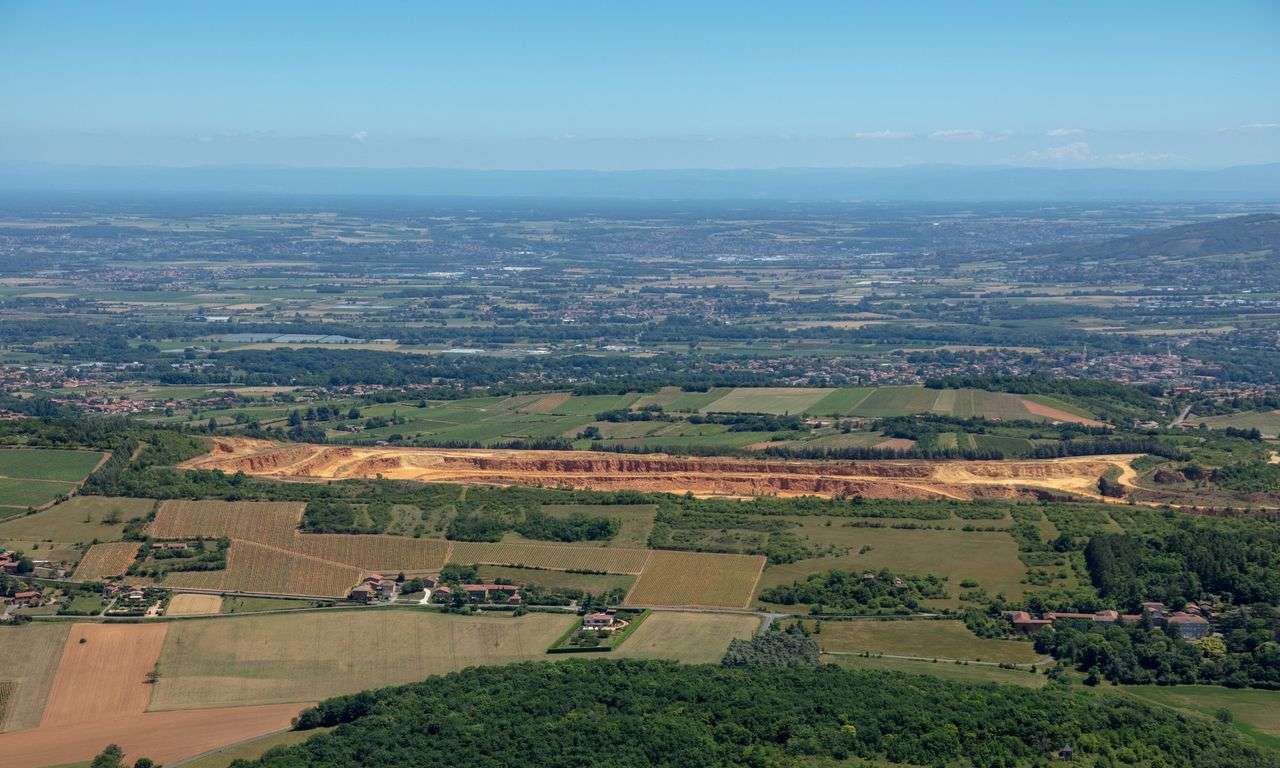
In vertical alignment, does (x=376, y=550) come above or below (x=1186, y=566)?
below

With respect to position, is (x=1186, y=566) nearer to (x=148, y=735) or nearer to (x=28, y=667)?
(x=148, y=735)

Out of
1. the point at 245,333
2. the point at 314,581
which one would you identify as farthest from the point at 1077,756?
the point at 245,333

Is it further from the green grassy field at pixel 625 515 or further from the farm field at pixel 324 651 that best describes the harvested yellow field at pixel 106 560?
the green grassy field at pixel 625 515

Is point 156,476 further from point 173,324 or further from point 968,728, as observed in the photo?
point 173,324

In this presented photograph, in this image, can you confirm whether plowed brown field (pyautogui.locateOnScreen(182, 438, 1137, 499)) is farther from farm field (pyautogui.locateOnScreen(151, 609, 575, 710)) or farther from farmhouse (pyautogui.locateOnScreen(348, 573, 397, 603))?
farm field (pyautogui.locateOnScreen(151, 609, 575, 710))

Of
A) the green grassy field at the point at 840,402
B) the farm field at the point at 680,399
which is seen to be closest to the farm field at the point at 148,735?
the farm field at the point at 680,399

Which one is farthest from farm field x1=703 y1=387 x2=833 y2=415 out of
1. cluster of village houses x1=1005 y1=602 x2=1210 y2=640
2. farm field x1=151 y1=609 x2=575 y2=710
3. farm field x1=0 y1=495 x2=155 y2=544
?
farm field x1=151 y1=609 x2=575 y2=710

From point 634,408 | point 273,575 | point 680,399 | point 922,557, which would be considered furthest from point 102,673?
point 680,399

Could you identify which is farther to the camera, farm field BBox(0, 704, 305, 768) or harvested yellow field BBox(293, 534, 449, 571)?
harvested yellow field BBox(293, 534, 449, 571)
